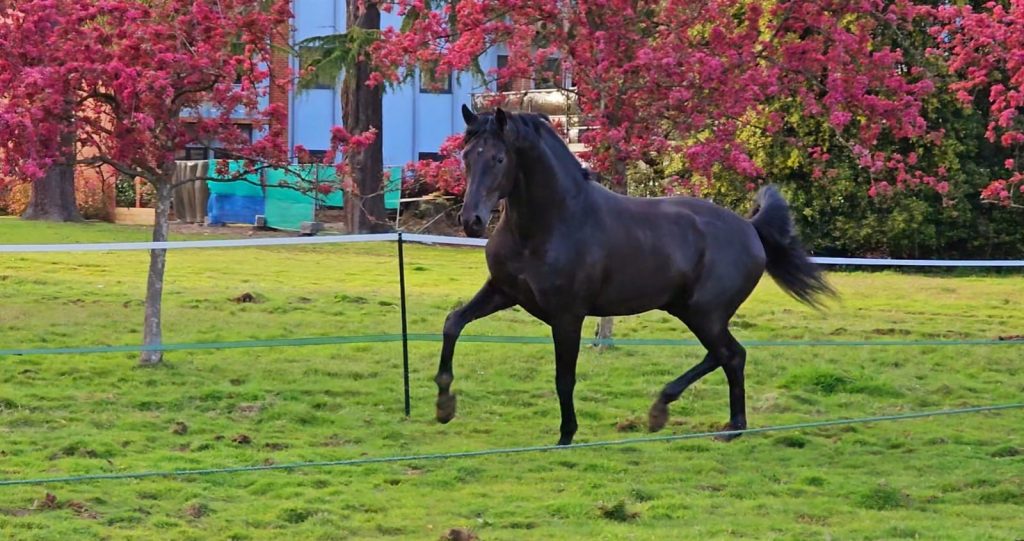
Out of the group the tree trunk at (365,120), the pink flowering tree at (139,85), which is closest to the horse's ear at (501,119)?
the pink flowering tree at (139,85)

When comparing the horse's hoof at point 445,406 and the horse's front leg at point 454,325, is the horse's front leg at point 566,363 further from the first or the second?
the horse's hoof at point 445,406

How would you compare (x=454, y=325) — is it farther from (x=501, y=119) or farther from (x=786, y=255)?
(x=786, y=255)

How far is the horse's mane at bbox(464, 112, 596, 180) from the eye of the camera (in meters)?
7.66

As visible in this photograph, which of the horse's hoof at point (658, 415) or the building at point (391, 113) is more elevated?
the building at point (391, 113)

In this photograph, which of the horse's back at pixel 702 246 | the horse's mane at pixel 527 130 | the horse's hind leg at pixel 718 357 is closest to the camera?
the horse's mane at pixel 527 130

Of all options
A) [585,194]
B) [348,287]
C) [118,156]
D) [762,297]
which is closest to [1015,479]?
[585,194]

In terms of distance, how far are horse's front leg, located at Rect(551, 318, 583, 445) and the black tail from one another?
75.5 inches

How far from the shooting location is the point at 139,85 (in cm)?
1070

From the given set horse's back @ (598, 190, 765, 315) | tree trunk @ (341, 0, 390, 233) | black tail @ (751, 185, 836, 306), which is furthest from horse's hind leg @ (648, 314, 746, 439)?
tree trunk @ (341, 0, 390, 233)

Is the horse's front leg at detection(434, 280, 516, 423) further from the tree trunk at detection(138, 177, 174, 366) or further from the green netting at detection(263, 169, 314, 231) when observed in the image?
the green netting at detection(263, 169, 314, 231)

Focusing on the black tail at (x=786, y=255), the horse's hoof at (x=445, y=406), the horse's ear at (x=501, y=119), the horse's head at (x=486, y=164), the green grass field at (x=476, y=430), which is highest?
the horse's ear at (x=501, y=119)

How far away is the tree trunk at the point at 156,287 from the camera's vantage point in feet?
38.2

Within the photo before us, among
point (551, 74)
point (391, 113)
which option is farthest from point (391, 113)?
point (551, 74)

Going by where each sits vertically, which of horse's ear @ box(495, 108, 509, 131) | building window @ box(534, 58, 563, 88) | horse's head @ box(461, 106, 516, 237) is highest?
building window @ box(534, 58, 563, 88)
